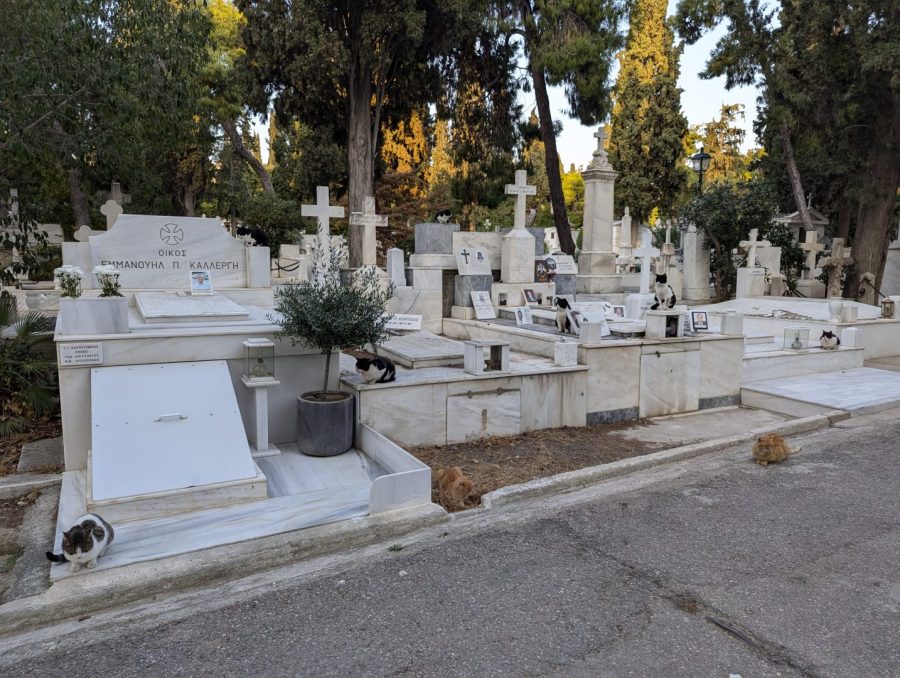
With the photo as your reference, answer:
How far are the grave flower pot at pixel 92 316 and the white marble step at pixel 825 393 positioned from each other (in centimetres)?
817

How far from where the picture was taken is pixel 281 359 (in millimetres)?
6223

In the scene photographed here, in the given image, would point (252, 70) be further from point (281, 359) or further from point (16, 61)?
point (281, 359)

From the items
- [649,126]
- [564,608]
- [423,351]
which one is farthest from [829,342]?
[649,126]

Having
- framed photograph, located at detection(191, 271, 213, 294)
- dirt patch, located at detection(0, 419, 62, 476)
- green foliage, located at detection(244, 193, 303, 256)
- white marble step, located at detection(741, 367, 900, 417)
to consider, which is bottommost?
dirt patch, located at detection(0, 419, 62, 476)

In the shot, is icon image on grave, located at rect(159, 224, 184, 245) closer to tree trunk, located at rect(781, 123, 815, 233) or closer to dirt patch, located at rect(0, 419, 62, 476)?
dirt patch, located at rect(0, 419, 62, 476)

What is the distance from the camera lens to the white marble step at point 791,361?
991cm

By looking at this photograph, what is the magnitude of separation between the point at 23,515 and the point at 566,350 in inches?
225

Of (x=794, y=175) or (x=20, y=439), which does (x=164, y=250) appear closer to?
(x=20, y=439)

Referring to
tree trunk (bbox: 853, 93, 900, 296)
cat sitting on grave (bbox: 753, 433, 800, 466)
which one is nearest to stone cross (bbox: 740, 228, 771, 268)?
tree trunk (bbox: 853, 93, 900, 296)

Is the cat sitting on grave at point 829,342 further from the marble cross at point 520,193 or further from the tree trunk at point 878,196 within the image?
the tree trunk at point 878,196

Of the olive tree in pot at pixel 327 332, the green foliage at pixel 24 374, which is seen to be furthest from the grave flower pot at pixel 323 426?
the green foliage at pixel 24 374

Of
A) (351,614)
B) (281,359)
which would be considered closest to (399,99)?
(281,359)

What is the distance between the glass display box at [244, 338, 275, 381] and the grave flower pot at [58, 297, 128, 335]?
1.10m

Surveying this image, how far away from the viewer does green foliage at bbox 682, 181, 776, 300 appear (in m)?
18.2
